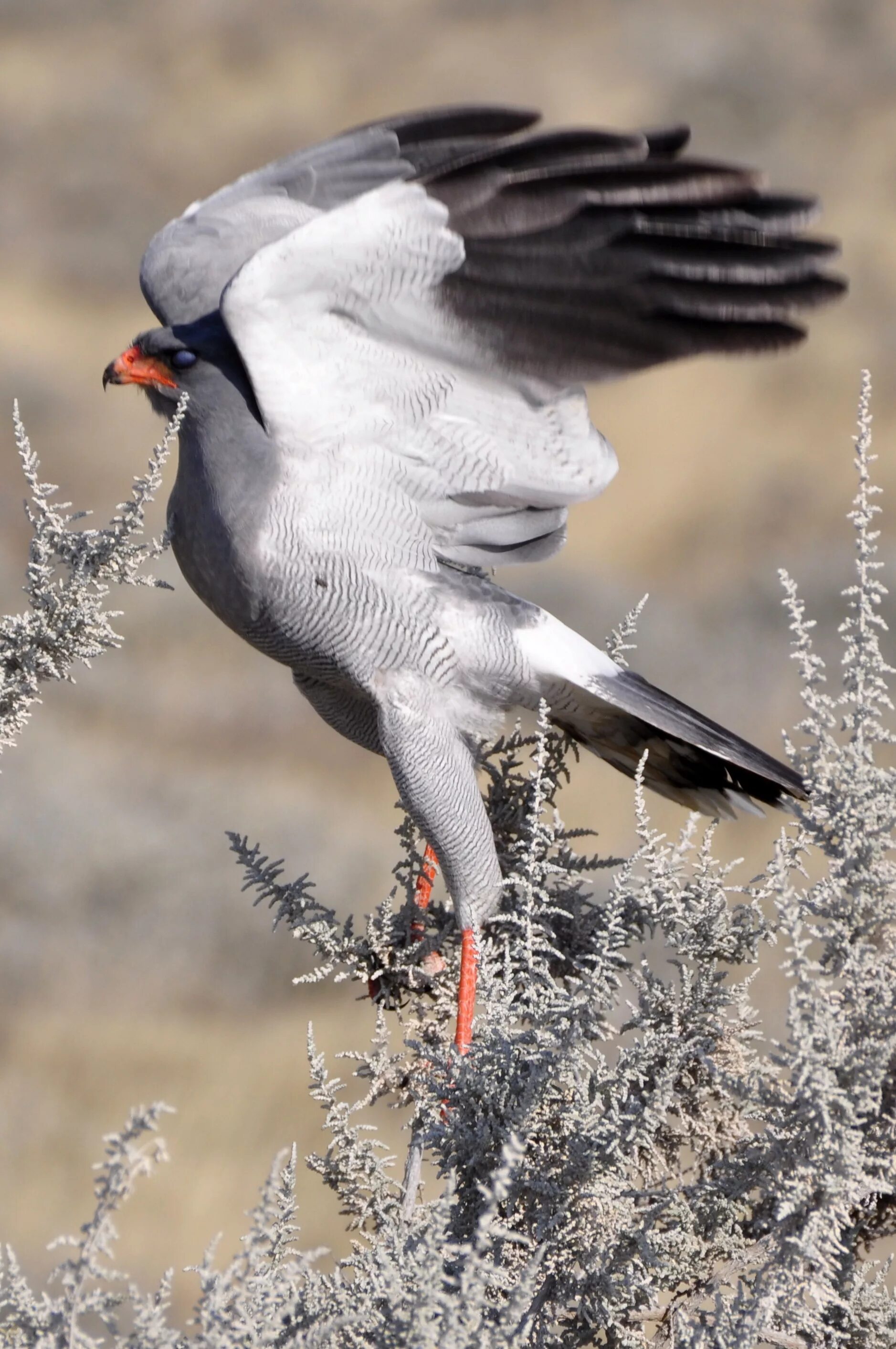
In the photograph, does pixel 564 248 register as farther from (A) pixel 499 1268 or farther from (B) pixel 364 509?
(A) pixel 499 1268

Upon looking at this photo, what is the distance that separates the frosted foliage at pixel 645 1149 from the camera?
6.33 feet

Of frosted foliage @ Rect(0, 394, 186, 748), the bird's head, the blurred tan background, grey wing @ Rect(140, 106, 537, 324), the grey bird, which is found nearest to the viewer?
frosted foliage @ Rect(0, 394, 186, 748)

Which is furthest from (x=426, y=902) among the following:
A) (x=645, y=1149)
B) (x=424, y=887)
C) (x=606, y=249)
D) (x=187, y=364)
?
(x=606, y=249)

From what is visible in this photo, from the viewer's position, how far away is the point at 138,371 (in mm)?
3408

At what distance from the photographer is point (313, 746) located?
10578 mm

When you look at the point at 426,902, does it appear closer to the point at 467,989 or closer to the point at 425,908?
the point at 425,908

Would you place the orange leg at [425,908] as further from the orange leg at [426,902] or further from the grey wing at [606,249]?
the grey wing at [606,249]

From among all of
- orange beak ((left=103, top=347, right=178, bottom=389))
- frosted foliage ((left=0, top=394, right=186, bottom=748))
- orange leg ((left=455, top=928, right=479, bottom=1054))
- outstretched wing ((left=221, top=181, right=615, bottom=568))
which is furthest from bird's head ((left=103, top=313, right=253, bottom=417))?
orange leg ((left=455, top=928, right=479, bottom=1054))

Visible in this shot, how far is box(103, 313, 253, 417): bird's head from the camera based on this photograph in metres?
3.31

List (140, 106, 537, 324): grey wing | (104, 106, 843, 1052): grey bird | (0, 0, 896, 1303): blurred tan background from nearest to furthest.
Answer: (104, 106, 843, 1052): grey bird
(140, 106, 537, 324): grey wing
(0, 0, 896, 1303): blurred tan background

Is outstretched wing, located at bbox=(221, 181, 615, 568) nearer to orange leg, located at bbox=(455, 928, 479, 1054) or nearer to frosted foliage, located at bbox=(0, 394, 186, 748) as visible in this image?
frosted foliage, located at bbox=(0, 394, 186, 748)

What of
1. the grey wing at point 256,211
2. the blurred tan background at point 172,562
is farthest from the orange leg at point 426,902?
the blurred tan background at point 172,562

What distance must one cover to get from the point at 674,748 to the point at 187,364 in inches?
60.8

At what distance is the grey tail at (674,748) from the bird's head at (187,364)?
1.13 m
